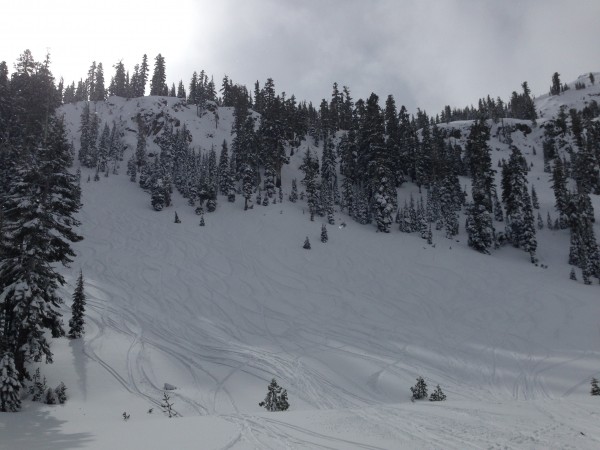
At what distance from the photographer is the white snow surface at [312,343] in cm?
972

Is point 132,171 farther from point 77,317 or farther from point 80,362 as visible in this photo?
point 80,362

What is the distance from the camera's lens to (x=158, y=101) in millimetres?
98875

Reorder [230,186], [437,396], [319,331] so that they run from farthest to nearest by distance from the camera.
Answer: [230,186], [319,331], [437,396]

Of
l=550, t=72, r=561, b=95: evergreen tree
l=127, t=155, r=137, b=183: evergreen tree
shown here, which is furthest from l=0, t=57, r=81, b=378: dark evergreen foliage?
l=550, t=72, r=561, b=95: evergreen tree

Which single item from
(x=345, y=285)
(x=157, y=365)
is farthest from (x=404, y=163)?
(x=157, y=365)

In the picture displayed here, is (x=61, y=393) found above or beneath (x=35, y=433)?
beneath

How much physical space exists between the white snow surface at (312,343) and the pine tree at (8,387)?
1.75 feet

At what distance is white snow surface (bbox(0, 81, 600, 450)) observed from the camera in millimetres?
9719

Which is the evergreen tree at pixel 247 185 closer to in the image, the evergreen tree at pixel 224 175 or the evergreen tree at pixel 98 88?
the evergreen tree at pixel 224 175

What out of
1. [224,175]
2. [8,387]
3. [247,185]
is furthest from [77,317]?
[224,175]

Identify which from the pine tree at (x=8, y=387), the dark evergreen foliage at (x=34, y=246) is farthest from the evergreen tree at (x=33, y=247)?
the pine tree at (x=8, y=387)

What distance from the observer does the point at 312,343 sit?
70.6 feet

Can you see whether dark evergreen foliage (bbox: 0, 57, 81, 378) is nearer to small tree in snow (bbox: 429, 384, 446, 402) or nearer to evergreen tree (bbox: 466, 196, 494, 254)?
small tree in snow (bbox: 429, 384, 446, 402)

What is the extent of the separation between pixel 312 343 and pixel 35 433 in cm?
1432
